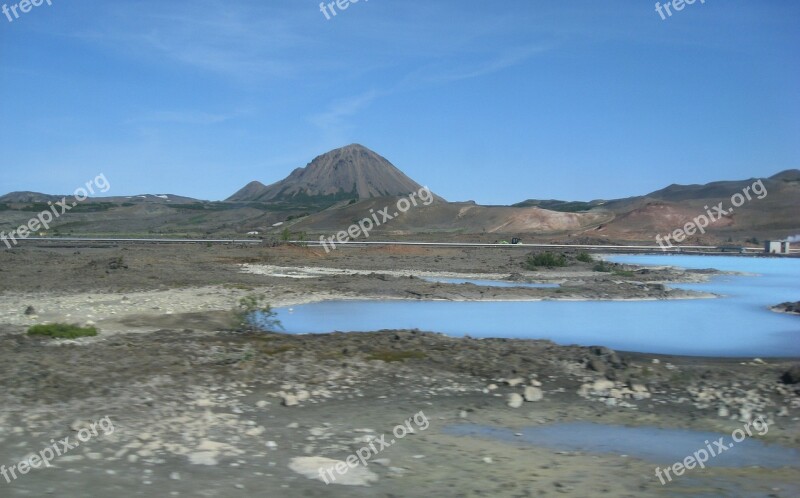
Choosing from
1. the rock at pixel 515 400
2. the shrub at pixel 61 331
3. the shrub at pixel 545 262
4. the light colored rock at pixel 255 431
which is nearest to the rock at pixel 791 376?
the rock at pixel 515 400

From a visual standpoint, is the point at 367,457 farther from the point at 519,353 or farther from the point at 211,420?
the point at 519,353

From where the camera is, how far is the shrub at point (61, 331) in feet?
42.7

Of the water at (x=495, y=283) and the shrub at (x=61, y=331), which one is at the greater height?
the shrub at (x=61, y=331)

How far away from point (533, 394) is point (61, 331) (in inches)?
331

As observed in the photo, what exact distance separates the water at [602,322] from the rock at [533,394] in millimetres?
4820

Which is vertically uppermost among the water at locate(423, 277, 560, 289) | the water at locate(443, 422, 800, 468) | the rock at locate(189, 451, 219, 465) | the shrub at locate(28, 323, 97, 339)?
the shrub at locate(28, 323, 97, 339)

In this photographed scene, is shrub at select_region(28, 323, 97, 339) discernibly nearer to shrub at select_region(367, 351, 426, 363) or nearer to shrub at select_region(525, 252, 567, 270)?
shrub at select_region(367, 351, 426, 363)

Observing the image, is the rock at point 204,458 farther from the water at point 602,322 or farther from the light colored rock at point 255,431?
the water at point 602,322

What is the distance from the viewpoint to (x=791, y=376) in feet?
34.4

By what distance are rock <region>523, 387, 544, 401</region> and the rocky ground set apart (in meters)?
0.03

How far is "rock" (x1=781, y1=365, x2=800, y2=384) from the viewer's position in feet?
34.1

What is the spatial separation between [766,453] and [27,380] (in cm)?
881

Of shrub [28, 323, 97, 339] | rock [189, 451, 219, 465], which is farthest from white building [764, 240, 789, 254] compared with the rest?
rock [189, 451, 219, 465]

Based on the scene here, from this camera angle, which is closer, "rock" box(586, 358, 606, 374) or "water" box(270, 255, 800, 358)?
"rock" box(586, 358, 606, 374)
